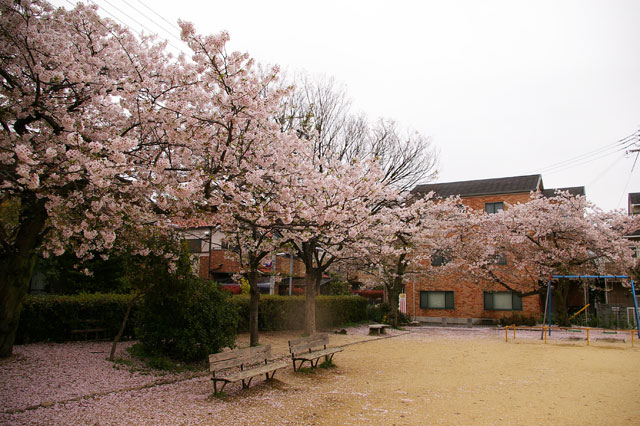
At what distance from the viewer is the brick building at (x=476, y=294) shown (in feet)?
92.8

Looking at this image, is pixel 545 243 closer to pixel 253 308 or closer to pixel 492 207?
pixel 492 207

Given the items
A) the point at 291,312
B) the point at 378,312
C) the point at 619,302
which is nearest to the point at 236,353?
the point at 291,312

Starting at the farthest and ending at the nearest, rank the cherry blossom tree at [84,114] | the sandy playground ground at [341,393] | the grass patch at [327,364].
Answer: the grass patch at [327,364] → the sandy playground ground at [341,393] → the cherry blossom tree at [84,114]

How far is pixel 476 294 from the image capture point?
29.3 m

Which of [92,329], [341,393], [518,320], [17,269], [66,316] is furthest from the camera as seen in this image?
[518,320]

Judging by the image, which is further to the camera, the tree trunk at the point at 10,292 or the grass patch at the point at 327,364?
the grass patch at the point at 327,364

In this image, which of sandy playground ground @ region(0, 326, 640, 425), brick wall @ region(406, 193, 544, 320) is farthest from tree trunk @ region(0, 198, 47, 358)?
brick wall @ region(406, 193, 544, 320)

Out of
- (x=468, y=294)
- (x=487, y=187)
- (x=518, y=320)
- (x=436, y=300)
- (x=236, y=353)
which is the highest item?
(x=487, y=187)

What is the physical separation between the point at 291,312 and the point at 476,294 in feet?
47.8

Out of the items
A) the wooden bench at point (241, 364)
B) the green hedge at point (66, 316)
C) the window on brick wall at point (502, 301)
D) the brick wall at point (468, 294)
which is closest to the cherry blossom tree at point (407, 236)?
the brick wall at point (468, 294)

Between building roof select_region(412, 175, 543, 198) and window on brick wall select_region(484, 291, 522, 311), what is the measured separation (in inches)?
258

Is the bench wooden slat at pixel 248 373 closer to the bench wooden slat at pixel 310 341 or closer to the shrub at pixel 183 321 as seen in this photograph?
the bench wooden slat at pixel 310 341

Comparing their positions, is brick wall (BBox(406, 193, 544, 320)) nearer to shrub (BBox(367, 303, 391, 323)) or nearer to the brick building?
the brick building

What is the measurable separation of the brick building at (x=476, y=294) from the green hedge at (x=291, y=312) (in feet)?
19.4
